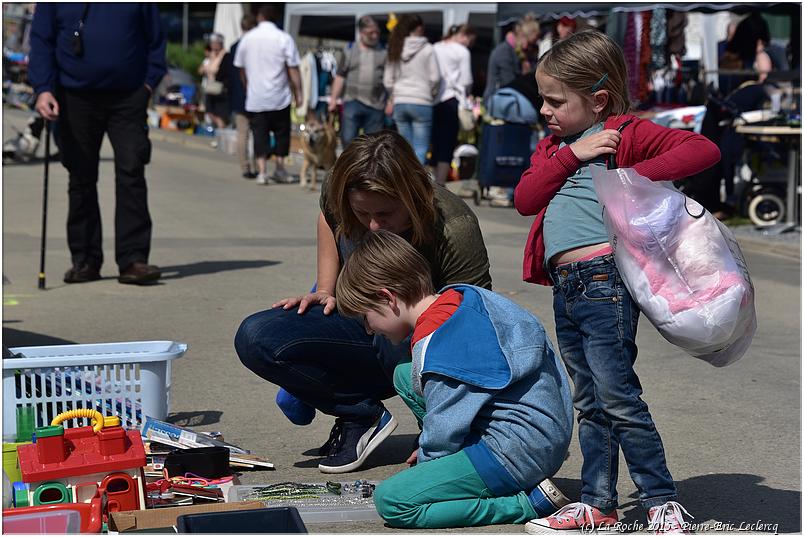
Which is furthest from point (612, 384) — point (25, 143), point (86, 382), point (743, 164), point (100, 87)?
point (25, 143)

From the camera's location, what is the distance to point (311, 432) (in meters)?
5.07

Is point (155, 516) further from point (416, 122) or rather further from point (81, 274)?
point (416, 122)

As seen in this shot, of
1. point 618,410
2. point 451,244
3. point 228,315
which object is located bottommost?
point 228,315

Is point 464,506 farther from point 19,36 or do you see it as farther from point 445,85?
point 19,36

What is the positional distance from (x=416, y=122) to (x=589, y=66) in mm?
9775

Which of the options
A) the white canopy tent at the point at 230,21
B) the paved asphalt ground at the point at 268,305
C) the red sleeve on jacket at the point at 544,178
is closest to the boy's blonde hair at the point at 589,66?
the red sleeve on jacket at the point at 544,178

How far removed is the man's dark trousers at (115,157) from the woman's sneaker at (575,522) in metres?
5.13

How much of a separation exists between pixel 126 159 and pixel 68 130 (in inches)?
16.6

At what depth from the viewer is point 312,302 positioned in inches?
178

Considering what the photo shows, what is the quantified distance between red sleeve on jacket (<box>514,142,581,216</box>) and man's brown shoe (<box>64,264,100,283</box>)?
5307mm

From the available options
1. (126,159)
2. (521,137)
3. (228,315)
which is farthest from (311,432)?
(521,137)

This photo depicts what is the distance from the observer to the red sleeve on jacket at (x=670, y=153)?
3617 millimetres

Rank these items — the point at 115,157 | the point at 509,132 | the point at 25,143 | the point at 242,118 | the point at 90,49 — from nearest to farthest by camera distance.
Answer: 1. the point at 90,49
2. the point at 115,157
3. the point at 509,132
4. the point at 242,118
5. the point at 25,143

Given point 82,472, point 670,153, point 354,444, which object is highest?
point 670,153
